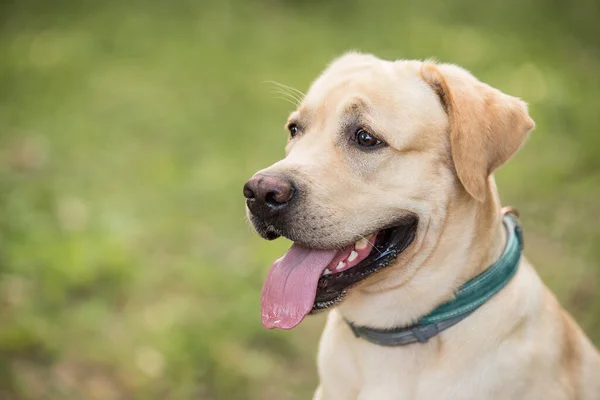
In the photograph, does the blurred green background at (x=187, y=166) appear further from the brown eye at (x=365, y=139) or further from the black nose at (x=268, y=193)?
the brown eye at (x=365, y=139)

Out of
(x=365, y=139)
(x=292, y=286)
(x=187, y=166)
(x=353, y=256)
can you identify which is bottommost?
(x=187, y=166)

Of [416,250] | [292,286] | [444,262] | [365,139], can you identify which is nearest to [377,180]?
[365,139]

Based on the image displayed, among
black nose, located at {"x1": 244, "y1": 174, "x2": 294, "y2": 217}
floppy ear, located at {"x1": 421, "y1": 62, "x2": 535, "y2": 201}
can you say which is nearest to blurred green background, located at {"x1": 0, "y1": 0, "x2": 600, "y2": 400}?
black nose, located at {"x1": 244, "y1": 174, "x2": 294, "y2": 217}

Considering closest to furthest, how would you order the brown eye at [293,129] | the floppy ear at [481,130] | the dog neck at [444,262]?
the floppy ear at [481,130] < the dog neck at [444,262] < the brown eye at [293,129]

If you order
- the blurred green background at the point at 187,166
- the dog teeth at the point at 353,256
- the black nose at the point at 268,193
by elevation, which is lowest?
the blurred green background at the point at 187,166

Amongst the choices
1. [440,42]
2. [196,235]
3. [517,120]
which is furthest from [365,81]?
[440,42]

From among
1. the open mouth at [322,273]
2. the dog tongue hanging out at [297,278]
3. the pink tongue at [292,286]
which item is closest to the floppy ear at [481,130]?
the open mouth at [322,273]

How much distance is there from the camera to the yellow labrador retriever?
9.46 ft

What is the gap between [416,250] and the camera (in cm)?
300

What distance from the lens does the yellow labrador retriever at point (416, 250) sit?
2883 mm

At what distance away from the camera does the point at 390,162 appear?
3000 mm

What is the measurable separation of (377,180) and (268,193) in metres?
0.48

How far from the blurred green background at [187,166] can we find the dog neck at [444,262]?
73.6 inches

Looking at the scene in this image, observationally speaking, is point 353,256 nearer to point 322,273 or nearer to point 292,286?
point 322,273
